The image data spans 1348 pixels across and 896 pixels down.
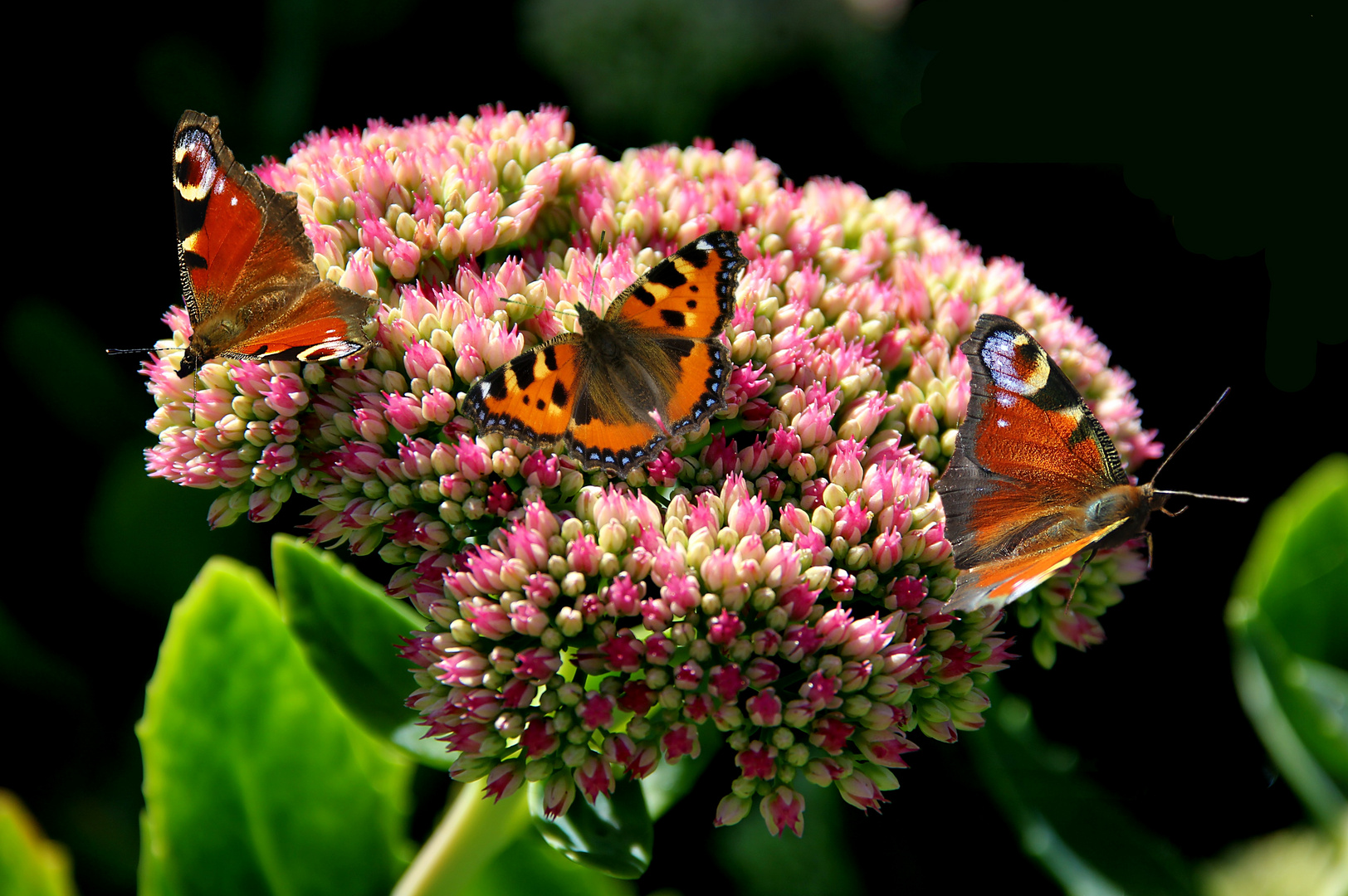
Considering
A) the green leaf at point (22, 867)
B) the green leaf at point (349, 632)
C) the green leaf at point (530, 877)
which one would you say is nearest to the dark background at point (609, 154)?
the green leaf at point (22, 867)

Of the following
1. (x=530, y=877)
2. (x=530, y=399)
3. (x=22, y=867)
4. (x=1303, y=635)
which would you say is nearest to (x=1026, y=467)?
(x=530, y=399)

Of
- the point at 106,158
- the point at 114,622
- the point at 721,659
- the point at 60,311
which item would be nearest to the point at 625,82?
the point at 106,158

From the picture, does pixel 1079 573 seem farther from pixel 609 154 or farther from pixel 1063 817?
pixel 609 154

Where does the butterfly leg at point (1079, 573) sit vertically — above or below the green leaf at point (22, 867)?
below

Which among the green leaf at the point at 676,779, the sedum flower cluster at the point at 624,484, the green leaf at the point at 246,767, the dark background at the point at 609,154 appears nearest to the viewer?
the sedum flower cluster at the point at 624,484

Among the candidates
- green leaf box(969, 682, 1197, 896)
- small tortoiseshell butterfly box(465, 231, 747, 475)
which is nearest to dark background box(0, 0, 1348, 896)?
green leaf box(969, 682, 1197, 896)

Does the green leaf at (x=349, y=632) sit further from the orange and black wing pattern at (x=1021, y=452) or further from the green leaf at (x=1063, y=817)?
the green leaf at (x=1063, y=817)

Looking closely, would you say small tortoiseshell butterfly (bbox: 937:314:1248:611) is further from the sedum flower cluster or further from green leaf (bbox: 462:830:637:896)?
green leaf (bbox: 462:830:637:896)

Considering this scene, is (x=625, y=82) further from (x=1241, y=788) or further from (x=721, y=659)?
(x=1241, y=788)
